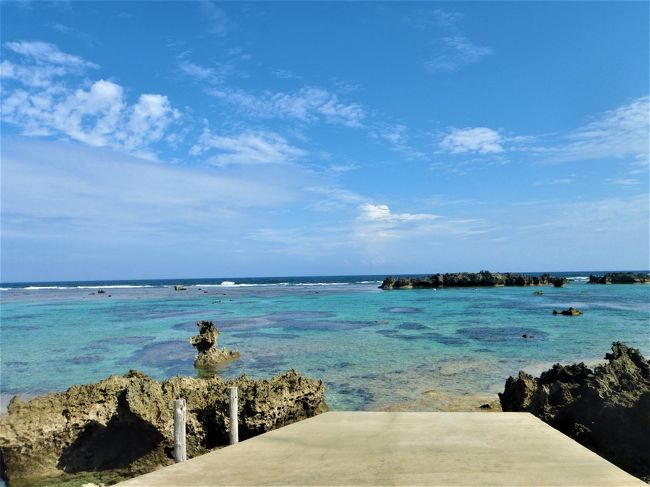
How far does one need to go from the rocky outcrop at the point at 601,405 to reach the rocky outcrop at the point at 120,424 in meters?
6.24

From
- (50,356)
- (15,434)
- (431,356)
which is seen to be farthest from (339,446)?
(50,356)

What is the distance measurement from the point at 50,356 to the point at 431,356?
20926mm

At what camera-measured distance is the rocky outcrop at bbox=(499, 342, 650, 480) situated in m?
9.41

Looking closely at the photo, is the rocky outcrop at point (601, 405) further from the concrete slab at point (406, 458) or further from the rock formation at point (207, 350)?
the rock formation at point (207, 350)

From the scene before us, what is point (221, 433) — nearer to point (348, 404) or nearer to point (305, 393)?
point (305, 393)

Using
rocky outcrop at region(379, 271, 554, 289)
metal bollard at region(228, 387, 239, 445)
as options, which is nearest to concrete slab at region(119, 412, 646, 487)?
metal bollard at region(228, 387, 239, 445)

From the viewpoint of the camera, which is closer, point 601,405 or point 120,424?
point 601,405

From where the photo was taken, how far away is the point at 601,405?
10258 mm

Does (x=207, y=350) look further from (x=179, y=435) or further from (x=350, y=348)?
(x=179, y=435)

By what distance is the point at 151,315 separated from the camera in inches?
1943

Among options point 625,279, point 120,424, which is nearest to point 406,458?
point 120,424

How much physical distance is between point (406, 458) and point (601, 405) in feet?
21.1

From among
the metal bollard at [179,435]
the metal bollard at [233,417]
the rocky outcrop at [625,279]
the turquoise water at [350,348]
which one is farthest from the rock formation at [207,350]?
the rocky outcrop at [625,279]

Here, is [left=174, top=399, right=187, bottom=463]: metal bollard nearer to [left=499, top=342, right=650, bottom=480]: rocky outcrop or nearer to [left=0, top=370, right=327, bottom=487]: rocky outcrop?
[left=0, top=370, right=327, bottom=487]: rocky outcrop
